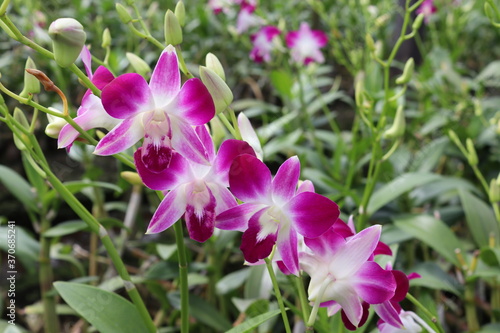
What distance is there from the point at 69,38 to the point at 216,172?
0.15 m

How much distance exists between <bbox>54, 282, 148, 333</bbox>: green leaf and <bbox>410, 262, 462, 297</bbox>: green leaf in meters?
0.48

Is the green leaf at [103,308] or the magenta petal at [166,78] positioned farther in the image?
the green leaf at [103,308]

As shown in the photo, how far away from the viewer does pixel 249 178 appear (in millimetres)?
384

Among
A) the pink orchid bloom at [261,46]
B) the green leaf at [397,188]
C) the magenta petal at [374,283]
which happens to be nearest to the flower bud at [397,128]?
the green leaf at [397,188]

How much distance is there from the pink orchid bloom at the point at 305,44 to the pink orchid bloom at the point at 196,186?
101cm

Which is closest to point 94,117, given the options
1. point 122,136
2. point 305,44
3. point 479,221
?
point 122,136

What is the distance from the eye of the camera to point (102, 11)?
195 centimetres

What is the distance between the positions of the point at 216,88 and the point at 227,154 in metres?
0.06

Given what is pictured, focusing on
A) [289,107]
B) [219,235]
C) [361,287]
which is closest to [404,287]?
[361,287]

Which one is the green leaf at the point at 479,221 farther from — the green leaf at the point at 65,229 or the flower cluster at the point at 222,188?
the green leaf at the point at 65,229

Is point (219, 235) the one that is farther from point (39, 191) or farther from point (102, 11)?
point (102, 11)

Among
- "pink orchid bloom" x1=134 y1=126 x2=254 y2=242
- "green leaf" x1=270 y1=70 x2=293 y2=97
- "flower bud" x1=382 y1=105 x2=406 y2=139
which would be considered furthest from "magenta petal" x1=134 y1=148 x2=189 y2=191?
"green leaf" x1=270 y1=70 x2=293 y2=97

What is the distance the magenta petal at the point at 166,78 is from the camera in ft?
1.26

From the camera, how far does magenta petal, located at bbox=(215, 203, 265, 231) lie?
0.40 meters
